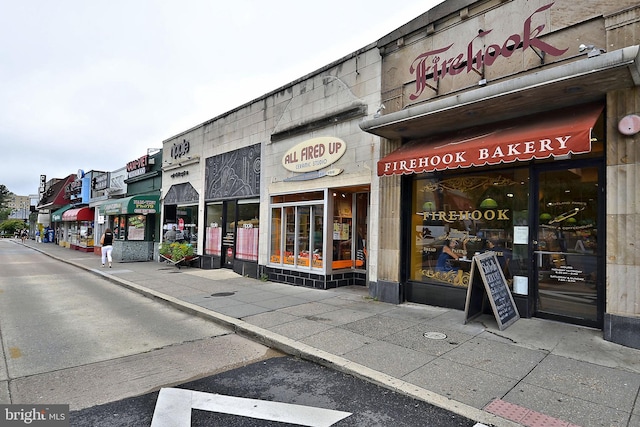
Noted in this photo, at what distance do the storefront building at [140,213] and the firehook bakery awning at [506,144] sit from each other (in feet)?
47.7

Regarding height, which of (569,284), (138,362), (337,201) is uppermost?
(337,201)

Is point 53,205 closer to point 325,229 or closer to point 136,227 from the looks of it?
point 136,227

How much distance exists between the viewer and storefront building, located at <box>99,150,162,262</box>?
58.2 feet

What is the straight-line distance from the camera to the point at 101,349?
5520mm

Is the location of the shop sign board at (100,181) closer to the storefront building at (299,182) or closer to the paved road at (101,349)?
the storefront building at (299,182)

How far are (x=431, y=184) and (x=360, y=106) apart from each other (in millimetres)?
2569

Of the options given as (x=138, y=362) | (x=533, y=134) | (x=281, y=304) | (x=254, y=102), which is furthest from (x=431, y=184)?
(x=254, y=102)

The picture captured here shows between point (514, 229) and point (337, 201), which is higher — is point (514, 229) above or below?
below

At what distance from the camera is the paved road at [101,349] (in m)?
4.22

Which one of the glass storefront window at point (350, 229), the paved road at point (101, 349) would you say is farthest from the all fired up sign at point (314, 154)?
the paved road at point (101, 349)

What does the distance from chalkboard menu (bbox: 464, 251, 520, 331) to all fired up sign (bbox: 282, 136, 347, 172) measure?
441 centimetres

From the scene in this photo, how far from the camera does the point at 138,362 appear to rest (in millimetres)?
5020

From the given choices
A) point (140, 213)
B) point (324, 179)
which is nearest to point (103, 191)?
point (140, 213)

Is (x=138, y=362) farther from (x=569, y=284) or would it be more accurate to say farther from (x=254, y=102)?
(x=254, y=102)
